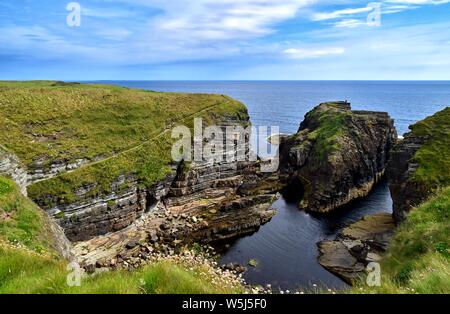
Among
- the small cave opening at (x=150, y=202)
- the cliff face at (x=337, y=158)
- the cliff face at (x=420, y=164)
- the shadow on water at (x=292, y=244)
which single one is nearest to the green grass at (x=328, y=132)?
the cliff face at (x=337, y=158)

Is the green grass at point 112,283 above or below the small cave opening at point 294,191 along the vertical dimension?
above

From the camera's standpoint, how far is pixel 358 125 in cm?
8419

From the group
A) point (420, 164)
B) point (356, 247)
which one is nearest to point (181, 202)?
point (356, 247)

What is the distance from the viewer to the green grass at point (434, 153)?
160ft

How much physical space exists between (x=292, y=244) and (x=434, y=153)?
81.8ft

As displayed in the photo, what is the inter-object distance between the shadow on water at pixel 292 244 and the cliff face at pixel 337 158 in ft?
10.2

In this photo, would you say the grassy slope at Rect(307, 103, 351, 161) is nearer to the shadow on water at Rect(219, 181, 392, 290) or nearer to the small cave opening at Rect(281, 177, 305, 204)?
the small cave opening at Rect(281, 177, 305, 204)

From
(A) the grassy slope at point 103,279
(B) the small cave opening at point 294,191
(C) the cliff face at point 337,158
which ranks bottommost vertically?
(B) the small cave opening at point 294,191

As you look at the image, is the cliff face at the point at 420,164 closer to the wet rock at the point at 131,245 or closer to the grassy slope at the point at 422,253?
the grassy slope at the point at 422,253

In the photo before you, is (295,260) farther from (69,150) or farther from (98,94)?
(98,94)

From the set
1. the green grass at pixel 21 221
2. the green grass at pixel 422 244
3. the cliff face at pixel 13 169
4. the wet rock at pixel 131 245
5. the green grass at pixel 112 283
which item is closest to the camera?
the green grass at pixel 112 283

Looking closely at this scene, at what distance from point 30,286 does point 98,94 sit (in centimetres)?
7764

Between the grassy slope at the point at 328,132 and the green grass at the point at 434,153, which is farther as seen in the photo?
the grassy slope at the point at 328,132
